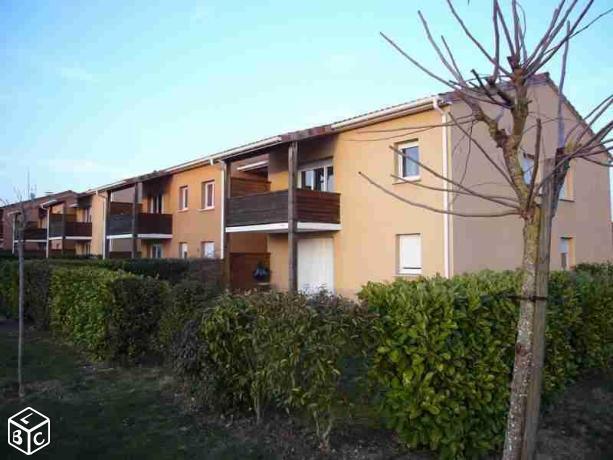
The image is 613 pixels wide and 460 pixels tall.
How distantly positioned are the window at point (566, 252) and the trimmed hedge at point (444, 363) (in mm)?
13021

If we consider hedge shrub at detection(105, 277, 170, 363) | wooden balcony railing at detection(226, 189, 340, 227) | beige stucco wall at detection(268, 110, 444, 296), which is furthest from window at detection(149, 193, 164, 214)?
hedge shrub at detection(105, 277, 170, 363)

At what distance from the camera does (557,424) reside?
A: 204 inches

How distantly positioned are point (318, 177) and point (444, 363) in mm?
12712

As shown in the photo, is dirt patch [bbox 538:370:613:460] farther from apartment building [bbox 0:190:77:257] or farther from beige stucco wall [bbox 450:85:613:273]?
apartment building [bbox 0:190:77:257]

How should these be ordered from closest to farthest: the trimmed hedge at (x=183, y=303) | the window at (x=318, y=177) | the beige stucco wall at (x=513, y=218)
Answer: the trimmed hedge at (x=183, y=303) < the beige stucco wall at (x=513, y=218) < the window at (x=318, y=177)

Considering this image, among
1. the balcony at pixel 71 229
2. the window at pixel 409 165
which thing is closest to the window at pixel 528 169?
the window at pixel 409 165

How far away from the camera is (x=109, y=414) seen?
5332 millimetres

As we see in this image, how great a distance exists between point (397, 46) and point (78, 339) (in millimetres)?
8183

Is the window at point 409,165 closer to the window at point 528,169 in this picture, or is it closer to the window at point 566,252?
the window at point 528,169

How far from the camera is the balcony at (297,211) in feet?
46.8

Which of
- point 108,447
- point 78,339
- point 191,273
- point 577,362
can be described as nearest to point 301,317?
point 108,447

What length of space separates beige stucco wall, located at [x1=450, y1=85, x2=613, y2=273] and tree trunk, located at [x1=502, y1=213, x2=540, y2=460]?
7.04m

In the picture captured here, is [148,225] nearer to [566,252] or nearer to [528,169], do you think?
[566,252]

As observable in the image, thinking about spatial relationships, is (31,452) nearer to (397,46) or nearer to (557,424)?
(397,46)
